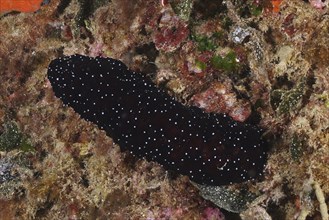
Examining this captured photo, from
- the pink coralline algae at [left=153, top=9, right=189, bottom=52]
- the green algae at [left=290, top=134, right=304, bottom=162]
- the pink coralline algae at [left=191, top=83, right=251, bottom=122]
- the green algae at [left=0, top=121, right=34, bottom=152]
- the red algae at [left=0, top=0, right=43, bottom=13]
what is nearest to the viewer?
the green algae at [left=290, top=134, right=304, bottom=162]

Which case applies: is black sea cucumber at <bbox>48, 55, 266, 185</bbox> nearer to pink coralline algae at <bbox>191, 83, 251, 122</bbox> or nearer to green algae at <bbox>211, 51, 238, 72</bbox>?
pink coralline algae at <bbox>191, 83, 251, 122</bbox>

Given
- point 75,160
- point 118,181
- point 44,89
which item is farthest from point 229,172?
point 44,89

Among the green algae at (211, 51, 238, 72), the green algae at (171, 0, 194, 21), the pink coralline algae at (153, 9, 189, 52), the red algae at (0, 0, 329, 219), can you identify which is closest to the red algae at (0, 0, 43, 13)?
the red algae at (0, 0, 329, 219)

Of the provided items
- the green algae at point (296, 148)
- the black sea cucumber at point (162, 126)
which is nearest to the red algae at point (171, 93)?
the green algae at point (296, 148)

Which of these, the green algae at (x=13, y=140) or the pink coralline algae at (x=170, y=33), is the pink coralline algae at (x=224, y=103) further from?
the green algae at (x=13, y=140)

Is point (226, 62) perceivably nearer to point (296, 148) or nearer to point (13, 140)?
point (296, 148)

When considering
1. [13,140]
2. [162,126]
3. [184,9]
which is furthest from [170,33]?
[13,140]

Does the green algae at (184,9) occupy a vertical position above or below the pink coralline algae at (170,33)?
above
